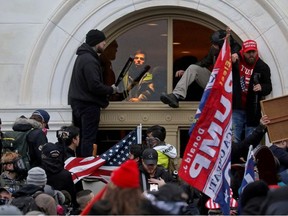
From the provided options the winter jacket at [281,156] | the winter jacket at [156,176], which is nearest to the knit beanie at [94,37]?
the winter jacket at [156,176]

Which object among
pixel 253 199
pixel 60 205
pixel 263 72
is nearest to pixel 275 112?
pixel 263 72

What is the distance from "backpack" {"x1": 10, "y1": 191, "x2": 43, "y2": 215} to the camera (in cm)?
1269

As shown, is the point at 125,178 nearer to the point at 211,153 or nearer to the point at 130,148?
the point at 211,153

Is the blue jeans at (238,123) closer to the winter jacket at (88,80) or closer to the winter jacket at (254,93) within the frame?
the winter jacket at (254,93)

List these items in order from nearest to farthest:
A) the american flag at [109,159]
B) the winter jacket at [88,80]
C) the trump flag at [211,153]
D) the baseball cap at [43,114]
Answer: the trump flag at [211,153] → the american flag at [109,159] → the baseball cap at [43,114] → the winter jacket at [88,80]

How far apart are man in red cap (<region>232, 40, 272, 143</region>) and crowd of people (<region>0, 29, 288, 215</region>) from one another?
0.01 meters

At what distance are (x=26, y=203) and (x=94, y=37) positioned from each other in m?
4.28

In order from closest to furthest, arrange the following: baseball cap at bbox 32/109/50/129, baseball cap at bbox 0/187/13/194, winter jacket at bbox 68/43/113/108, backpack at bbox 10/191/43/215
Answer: backpack at bbox 10/191/43/215 < baseball cap at bbox 0/187/13/194 < baseball cap at bbox 32/109/50/129 < winter jacket at bbox 68/43/113/108

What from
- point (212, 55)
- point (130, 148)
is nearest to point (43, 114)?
point (130, 148)

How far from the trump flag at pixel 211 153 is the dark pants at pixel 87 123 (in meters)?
3.38

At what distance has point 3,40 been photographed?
57.0 feet

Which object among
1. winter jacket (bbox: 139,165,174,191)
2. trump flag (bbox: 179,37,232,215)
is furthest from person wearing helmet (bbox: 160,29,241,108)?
trump flag (bbox: 179,37,232,215)

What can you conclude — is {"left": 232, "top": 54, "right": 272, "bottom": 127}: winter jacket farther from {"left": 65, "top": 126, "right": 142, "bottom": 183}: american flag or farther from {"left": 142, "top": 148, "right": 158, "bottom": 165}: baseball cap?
{"left": 142, "top": 148, "right": 158, "bottom": 165}: baseball cap

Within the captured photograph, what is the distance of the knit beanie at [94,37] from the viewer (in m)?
16.7
